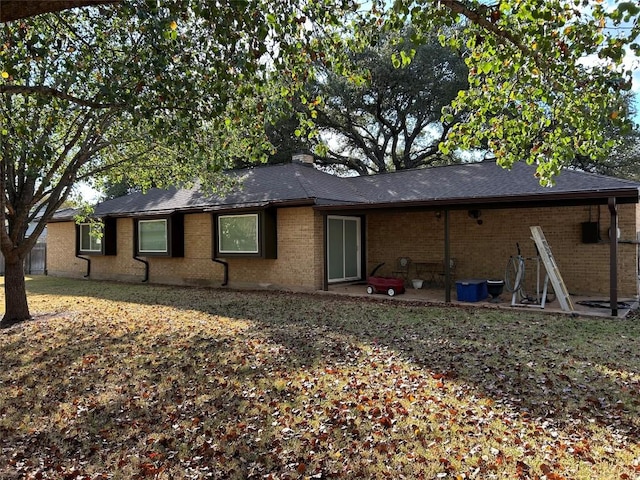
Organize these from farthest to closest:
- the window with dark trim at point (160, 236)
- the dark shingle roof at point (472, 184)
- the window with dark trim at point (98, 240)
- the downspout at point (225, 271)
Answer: the window with dark trim at point (98, 240)
the window with dark trim at point (160, 236)
the downspout at point (225, 271)
the dark shingle roof at point (472, 184)

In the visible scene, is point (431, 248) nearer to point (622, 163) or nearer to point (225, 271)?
point (225, 271)

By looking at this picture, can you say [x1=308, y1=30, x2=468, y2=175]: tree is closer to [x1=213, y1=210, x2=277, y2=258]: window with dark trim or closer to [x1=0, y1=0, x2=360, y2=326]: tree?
[x1=213, y1=210, x2=277, y2=258]: window with dark trim

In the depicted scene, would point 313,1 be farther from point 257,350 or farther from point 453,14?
point 257,350

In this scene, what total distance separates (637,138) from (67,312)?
1006 inches

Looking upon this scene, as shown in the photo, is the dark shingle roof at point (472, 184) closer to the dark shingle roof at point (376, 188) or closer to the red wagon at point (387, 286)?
the dark shingle roof at point (376, 188)

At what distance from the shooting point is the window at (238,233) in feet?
40.7

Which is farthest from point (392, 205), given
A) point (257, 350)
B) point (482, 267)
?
point (257, 350)

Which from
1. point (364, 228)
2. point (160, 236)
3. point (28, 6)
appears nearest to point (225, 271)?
point (160, 236)

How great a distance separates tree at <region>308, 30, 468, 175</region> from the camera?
2247 centimetres

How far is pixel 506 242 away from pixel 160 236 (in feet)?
35.2

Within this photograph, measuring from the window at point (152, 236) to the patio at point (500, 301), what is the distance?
6.15 meters

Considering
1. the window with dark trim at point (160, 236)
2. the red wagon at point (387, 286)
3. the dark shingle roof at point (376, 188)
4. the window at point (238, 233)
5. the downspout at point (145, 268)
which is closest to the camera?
the dark shingle roof at point (376, 188)

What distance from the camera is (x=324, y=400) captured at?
4.14 m

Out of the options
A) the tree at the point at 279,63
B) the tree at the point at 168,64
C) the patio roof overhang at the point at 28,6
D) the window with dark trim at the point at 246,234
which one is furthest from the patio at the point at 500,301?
the patio roof overhang at the point at 28,6
